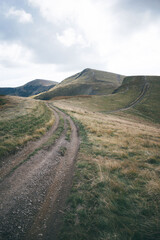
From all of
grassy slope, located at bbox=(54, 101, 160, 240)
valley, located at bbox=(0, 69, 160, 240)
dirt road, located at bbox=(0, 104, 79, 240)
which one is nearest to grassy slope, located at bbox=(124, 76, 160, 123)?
valley, located at bbox=(0, 69, 160, 240)

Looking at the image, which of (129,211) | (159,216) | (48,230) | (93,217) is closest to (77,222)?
(93,217)

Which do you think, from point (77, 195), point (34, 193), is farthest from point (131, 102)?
point (34, 193)

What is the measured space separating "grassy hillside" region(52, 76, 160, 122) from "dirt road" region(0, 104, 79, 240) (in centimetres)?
4261

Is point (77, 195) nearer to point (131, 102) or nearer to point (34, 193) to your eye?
point (34, 193)

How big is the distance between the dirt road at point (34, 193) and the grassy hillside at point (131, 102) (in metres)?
42.6

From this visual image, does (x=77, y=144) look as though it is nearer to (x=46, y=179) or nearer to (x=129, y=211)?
(x=46, y=179)

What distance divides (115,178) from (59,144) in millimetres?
6715

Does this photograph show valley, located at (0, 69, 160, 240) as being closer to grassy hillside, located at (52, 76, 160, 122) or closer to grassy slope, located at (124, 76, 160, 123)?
grassy hillside, located at (52, 76, 160, 122)

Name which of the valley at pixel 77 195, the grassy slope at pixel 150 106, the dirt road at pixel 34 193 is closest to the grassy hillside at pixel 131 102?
the grassy slope at pixel 150 106

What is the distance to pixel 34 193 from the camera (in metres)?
5.12

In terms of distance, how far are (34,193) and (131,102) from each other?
228 feet

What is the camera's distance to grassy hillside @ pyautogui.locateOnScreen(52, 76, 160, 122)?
49.4m

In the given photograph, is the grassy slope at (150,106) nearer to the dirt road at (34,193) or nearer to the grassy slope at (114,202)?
the grassy slope at (114,202)

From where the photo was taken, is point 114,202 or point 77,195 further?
point 77,195
